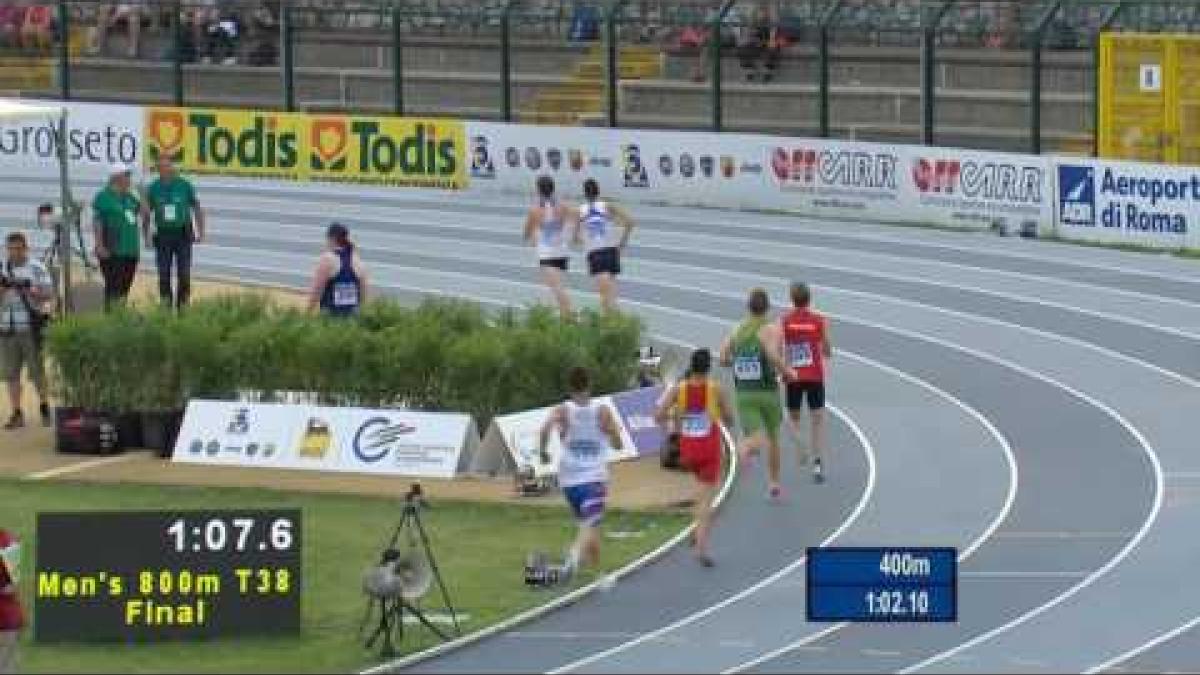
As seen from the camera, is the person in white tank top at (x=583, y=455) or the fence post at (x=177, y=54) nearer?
the person in white tank top at (x=583, y=455)

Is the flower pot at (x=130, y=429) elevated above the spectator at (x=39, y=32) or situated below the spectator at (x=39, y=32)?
below

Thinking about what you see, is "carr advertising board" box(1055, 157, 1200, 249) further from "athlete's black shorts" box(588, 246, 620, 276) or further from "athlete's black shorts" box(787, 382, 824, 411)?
"athlete's black shorts" box(787, 382, 824, 411)

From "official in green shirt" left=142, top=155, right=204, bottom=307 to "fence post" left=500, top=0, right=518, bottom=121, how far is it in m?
16.5

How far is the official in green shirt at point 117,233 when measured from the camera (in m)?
32.5

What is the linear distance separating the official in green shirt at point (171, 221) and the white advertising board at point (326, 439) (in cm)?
490

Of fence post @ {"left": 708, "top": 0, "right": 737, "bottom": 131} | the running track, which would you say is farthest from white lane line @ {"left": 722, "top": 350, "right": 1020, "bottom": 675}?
fence post @ {"left": 708, "top": 0, "right": 737, "bottom": 131}

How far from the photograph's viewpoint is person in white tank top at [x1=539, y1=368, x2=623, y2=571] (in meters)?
23.3

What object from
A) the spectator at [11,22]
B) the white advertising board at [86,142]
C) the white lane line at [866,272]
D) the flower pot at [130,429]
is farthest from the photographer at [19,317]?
the spectator at [11,22]

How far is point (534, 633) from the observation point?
22.0 meters

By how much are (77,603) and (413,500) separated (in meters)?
2.27

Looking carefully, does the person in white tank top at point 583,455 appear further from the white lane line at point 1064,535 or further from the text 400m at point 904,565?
the text 400m at point 904,565

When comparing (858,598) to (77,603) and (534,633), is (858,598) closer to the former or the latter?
(534,633)

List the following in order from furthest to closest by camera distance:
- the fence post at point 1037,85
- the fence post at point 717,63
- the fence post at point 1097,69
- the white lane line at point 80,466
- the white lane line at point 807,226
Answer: the fence post at point 717,63, the fence post at point 1037,85, the fence post at point 1097,69, the white lane line at point 807,226, the white lane line at point 80,466

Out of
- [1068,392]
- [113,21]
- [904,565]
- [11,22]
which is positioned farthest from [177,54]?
[904,565]
